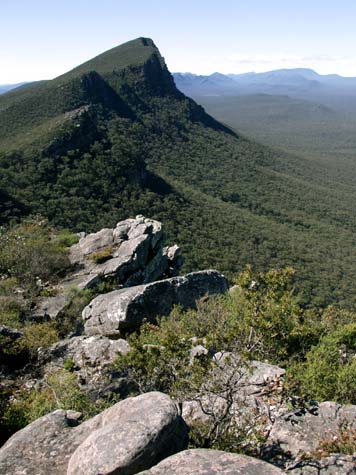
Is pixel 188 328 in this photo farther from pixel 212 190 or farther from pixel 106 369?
pixel 212 190

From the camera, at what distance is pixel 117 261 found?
26609 millimetres

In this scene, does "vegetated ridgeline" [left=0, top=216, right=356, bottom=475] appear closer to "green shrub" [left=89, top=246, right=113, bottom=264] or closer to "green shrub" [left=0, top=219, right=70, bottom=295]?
"green shrub" [left=0, top=219, right=70, bottom=295]

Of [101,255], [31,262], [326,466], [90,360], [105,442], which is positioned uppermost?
[105,442]

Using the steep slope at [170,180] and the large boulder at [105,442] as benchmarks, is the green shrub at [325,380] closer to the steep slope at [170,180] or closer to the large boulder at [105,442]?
the large boulder at [105,442]

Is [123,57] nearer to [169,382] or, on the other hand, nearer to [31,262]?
[31,262]

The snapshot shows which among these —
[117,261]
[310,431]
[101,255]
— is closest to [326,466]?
[310,431]

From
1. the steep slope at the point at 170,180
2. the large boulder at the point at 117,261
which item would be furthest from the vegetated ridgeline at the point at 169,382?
the steep slope at the point at 170,180

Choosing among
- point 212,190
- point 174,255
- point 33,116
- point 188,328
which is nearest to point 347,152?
point 212,190

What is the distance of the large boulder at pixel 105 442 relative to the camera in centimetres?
787

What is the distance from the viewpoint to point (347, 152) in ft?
647

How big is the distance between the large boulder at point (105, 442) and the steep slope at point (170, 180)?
40.6m

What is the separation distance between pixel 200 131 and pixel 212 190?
1578 inches

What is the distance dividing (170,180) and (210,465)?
77.0 metres

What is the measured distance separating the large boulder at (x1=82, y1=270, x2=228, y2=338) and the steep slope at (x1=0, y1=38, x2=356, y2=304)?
28.2 m
